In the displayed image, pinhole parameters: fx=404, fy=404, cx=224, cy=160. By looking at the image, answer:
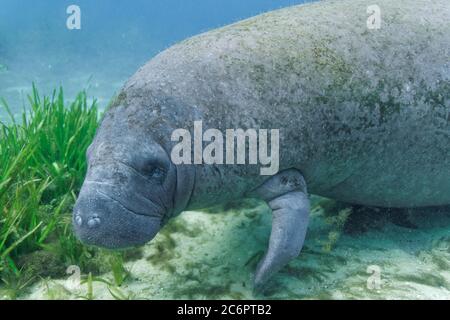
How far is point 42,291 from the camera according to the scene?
13.1 ft

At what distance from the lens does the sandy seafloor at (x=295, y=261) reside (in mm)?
4016

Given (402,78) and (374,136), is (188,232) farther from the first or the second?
(402,78)

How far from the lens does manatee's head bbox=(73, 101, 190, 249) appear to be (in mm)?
3232

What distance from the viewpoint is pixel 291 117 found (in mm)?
4137

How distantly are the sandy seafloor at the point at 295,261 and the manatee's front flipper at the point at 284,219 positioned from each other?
1.10ft

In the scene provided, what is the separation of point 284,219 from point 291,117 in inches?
40.9

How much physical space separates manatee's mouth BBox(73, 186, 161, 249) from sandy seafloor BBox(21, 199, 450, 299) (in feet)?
2.86
